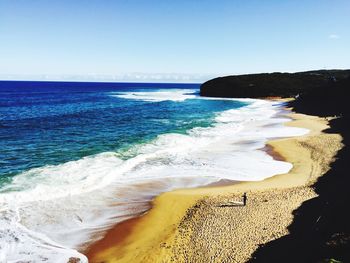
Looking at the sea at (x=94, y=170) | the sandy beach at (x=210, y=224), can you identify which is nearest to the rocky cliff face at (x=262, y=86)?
the sea at (x=94, y=170)

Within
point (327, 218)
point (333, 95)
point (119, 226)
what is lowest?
point (119, 226)

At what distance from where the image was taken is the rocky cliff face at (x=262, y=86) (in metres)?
103

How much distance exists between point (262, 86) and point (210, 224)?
97.2 metres

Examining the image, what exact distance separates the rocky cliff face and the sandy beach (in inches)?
3319

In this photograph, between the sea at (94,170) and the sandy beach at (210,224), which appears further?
Result: the sea at (94,170)

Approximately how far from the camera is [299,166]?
981 inches

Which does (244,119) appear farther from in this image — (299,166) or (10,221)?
(10,221)

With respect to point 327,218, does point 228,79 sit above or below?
above

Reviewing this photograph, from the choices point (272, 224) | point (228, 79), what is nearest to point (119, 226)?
point (272, 224)

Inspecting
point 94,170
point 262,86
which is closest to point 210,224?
point 94,170

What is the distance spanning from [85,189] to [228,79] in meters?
104

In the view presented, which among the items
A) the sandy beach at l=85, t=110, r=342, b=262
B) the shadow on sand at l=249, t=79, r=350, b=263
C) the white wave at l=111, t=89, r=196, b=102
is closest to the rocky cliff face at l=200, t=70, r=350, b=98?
the white wave at l=111, t=89, r=196, b=102

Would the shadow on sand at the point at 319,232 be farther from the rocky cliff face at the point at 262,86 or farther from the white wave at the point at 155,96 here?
the rocky cliff face at the point at 262,86

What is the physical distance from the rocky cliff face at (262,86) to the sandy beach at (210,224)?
8430cm
